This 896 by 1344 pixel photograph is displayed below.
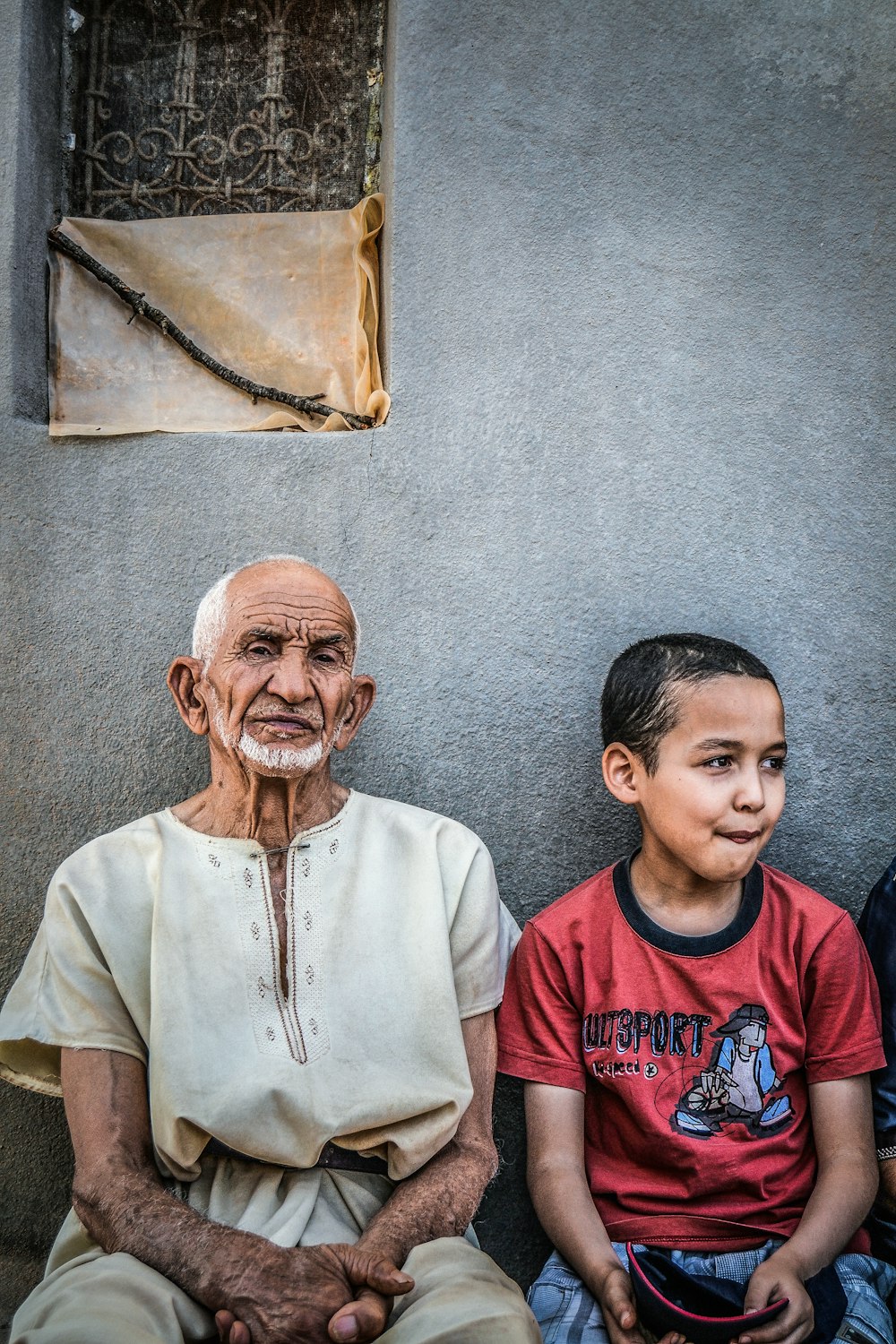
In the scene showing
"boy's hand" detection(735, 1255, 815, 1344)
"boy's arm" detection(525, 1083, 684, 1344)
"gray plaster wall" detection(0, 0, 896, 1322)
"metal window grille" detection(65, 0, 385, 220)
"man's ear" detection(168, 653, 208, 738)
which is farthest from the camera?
"metal window grille" detection(65, 0, 385, 220)

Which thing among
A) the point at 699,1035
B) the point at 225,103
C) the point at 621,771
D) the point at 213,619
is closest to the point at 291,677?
the point at 213,619

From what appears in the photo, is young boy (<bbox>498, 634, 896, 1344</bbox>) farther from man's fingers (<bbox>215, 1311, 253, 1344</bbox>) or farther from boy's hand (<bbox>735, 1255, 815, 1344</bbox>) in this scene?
man's fingers (<bbox>215, 1311, 253, 1344</bbox>)

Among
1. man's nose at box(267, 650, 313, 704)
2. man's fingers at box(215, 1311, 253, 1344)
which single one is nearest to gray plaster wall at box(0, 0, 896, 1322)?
man's nose at box(267, 650, 313, 704)

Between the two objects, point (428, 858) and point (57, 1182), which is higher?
point (428, 858)

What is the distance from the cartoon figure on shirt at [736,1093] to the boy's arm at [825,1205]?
0.30 feet

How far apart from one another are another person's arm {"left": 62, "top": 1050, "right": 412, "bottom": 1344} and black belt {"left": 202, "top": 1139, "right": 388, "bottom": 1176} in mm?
125

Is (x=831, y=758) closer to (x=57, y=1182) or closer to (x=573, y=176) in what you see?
(x=573, y=176)

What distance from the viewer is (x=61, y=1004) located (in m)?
2.43

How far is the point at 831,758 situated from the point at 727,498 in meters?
0.72

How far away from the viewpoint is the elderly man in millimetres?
2209

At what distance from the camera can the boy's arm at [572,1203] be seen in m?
2.22

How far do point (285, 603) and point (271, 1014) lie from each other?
86 centimetres

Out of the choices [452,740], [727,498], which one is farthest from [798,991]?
[727,498]

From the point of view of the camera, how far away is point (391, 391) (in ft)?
10.6
